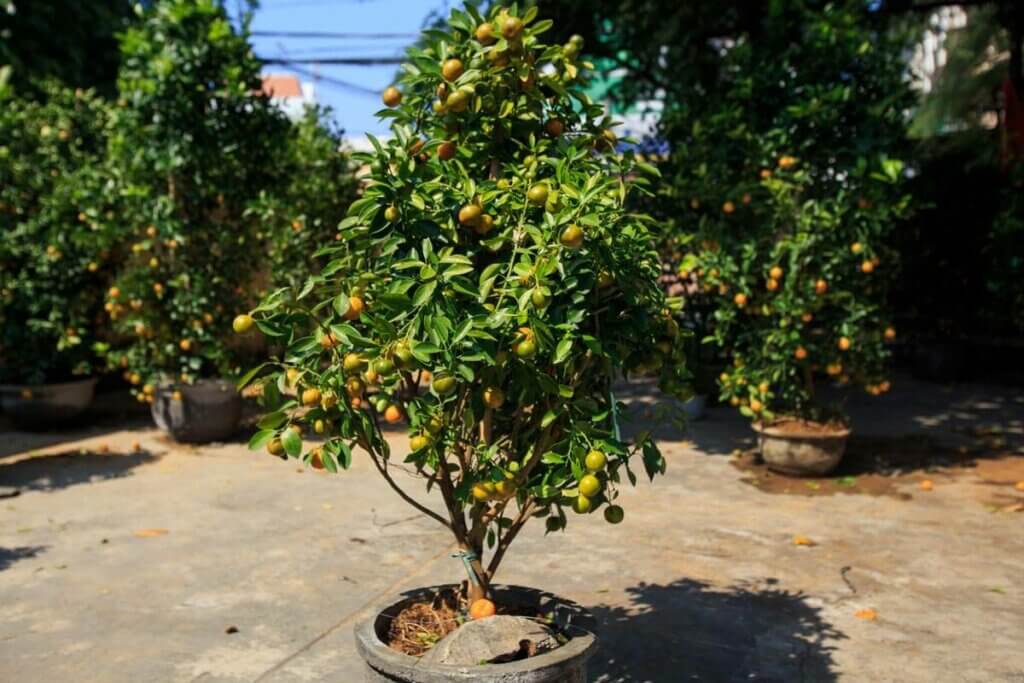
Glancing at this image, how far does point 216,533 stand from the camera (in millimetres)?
5820

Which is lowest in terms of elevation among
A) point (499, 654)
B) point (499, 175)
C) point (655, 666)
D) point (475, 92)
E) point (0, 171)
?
point (655, 666)

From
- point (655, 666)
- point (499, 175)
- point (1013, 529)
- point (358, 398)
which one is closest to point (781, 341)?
point (1013, 529)

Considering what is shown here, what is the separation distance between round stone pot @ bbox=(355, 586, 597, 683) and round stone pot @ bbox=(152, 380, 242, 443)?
5.69 meters

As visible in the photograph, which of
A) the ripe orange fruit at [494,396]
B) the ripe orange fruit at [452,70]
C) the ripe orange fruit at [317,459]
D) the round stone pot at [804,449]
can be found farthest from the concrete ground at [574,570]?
the ripe orange fruit at [452,70]

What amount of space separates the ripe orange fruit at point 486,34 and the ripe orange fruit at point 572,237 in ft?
2.57

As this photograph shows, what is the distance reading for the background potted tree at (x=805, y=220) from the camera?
678 centimetres

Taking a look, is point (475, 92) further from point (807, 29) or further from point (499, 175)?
point (807, 29)

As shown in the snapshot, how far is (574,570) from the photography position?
198 inches

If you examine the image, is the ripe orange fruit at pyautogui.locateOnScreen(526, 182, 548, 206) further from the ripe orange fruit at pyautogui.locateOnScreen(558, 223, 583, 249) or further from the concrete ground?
the concrete ground

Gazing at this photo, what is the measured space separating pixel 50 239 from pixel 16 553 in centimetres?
427

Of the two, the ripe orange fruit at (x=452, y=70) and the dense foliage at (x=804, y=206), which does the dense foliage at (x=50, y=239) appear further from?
the ripe orange fruit at (x=452, y=70)

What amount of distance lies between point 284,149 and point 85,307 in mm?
2492

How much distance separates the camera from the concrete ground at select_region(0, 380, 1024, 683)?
3.94 metres

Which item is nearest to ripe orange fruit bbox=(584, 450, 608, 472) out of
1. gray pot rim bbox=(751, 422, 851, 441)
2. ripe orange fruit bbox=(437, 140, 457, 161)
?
ripe orange fruit bbox=(437, 140, 457, 161)
